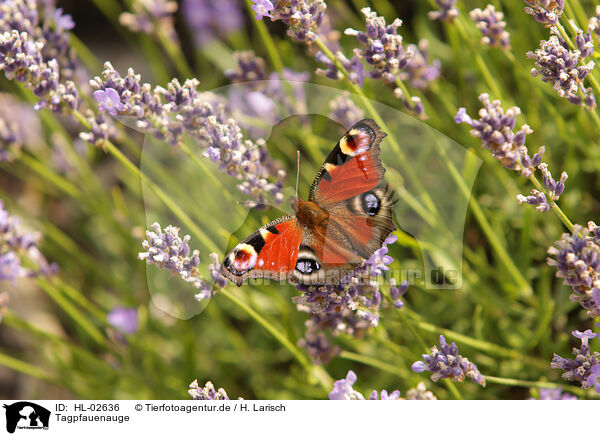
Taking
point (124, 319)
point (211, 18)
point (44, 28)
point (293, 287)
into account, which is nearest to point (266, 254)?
point (293, 287)

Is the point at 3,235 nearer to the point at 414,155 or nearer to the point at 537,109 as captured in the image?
the point at 414,155

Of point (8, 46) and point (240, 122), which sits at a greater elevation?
point (240, 122)

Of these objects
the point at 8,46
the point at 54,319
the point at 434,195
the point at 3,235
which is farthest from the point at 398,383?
the point at 54,319

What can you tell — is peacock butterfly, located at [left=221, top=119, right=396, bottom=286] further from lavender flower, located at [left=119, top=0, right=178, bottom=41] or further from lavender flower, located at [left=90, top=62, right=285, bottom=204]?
lavender flower, located at [left=119, top=0, right=178, bottom=41]

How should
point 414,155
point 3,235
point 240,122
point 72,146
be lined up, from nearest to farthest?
point 3,235 → point 240,122 → point 414,155 → point 72,146
